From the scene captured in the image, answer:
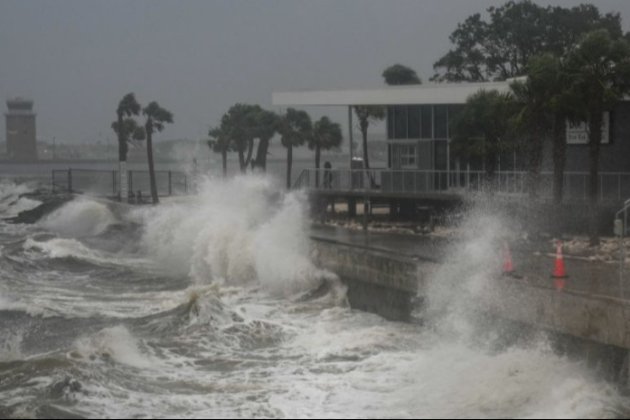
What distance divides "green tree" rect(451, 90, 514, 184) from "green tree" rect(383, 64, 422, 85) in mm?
26374

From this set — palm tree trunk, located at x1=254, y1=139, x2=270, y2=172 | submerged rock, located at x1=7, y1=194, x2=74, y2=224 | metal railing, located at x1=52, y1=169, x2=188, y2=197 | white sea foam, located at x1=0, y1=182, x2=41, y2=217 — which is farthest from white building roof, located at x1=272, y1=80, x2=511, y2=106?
white sea foam, located at x1=0, y1=182, x2=41, y2=217

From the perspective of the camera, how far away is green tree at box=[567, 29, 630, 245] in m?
20.3

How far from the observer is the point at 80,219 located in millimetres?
48875

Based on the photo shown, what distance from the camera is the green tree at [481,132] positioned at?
83.9ft

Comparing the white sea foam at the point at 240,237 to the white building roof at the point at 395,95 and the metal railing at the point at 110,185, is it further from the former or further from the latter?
the metal railing at the point at 110,185

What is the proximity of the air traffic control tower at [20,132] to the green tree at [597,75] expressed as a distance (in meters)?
155

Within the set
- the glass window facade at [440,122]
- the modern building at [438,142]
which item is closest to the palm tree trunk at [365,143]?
the modern building at [438,142]

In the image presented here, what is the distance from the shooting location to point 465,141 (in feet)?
86.5

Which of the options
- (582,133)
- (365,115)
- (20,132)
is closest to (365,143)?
(365,115)

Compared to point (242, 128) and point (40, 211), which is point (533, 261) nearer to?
point (242, 128)

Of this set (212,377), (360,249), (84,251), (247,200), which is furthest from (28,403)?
(84,251)

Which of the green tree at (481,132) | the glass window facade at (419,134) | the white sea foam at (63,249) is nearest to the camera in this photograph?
the green tree at (481,132)

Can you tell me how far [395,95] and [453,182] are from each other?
3.69 metres

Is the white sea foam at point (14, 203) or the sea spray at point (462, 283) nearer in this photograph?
the sea spray at point (462, 283)
